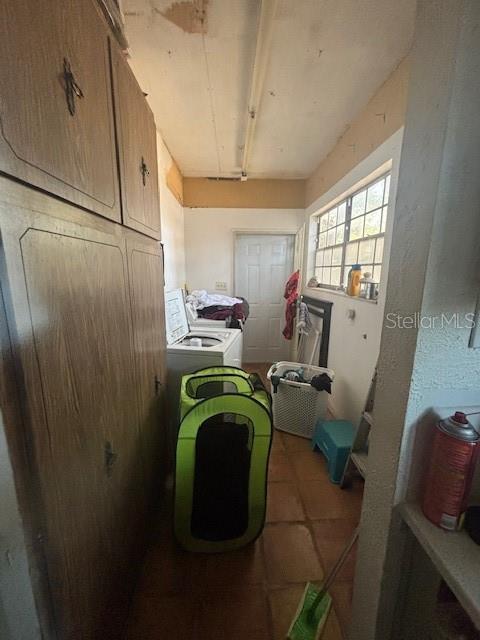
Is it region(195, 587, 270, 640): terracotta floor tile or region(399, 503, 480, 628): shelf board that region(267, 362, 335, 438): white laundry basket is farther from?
region(399, 503, 480, 628): shelf board

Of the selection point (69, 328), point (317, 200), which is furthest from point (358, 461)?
point (317, 200)

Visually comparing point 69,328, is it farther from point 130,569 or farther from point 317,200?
point 317,200

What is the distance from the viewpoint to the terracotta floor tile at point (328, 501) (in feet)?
4.97

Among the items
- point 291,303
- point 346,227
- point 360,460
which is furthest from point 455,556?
point 291,303

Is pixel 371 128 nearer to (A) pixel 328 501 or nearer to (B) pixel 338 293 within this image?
(B) pixel 338 293

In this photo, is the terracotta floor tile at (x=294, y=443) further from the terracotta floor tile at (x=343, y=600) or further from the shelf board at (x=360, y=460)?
the terracotta floor tile at (x=343, y=600)

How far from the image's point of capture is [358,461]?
1532mm

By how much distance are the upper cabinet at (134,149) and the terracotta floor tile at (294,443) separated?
1.87 metres

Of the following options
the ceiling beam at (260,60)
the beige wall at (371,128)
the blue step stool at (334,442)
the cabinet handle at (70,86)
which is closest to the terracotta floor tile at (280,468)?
the blue step stool at (334,442)

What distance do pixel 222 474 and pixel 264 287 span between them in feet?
9.52

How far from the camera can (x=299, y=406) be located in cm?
217

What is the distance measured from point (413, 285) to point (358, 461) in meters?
1.36

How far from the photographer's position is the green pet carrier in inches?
44.9

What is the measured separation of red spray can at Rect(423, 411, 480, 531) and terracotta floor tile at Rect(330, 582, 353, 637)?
86cm
